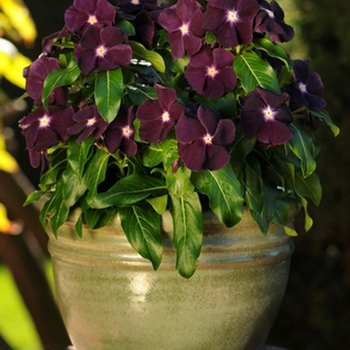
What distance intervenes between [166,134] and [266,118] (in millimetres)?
198

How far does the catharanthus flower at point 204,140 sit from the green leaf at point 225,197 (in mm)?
64

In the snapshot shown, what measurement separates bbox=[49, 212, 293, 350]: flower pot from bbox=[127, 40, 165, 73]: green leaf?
1.01 ft

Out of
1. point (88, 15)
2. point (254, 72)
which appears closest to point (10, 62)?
point (88, 15)

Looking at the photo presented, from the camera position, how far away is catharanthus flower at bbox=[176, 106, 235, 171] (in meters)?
1.41

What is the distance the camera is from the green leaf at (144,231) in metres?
1.48

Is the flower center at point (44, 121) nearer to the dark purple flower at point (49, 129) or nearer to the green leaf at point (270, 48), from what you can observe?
the dark purple flower at point (49, 129)

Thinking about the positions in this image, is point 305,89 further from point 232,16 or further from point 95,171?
point 95,171

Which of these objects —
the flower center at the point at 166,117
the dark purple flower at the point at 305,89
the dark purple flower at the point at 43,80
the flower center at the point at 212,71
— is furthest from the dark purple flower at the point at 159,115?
the dark purple flower at the point at 305,89

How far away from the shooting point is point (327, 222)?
3223 mm

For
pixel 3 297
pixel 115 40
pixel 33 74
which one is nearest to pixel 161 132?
pixel 115 40

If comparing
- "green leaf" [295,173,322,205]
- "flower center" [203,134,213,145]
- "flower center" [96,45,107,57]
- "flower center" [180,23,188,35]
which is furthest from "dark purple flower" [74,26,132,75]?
"green leaf" [295,173,322,205]

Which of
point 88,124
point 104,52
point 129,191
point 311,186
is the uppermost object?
point 104,52

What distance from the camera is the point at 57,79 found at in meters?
1.52

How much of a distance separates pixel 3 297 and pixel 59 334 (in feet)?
10.9
